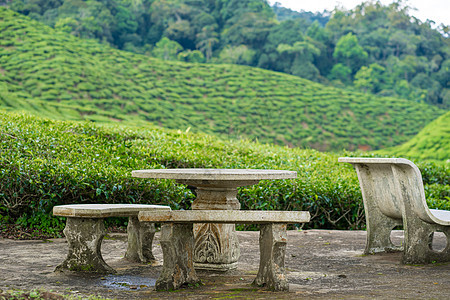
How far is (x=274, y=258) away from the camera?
3.44 m

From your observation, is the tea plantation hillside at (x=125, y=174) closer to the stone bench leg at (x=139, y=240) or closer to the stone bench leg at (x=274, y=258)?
the stone bench leg at (x=139, y=240)

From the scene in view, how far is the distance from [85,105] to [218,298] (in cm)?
2145

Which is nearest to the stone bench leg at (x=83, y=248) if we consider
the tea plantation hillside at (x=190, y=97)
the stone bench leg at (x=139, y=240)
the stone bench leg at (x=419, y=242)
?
the stone bench leg at (x=139, y=240)

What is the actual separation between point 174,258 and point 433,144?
55.2 feet

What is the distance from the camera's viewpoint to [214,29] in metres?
38.5

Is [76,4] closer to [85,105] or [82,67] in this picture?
[82,67]

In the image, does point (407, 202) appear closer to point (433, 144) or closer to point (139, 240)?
point (139, 240)

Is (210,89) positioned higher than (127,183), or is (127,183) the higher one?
(210,89)

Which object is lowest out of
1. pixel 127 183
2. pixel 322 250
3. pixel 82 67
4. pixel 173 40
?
pixel 322 250

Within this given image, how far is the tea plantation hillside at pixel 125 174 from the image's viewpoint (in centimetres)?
587

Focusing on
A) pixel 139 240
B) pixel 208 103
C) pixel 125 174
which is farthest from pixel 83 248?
pixel 208 103

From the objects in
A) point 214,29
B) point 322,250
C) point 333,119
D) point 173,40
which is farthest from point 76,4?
point 322,250

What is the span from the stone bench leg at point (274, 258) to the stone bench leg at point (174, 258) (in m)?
0.51

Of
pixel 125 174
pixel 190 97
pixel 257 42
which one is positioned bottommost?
pixel 125 174
